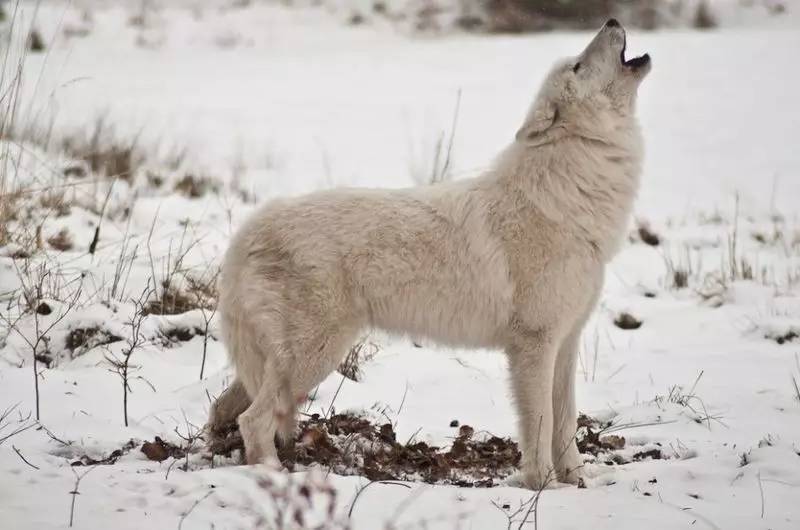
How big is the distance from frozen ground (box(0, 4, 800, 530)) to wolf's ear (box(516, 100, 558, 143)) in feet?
4.90

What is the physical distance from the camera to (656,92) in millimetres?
13273

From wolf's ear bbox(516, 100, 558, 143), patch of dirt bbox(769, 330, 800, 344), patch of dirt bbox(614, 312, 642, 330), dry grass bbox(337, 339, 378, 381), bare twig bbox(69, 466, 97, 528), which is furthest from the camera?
patch of dirt bbox(614, 312, 642, 330)

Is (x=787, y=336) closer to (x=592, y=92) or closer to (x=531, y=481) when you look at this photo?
(x=592, y=92)

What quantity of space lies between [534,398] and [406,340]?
1666 mm

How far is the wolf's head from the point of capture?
4.20 metres

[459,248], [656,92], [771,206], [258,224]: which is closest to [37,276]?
[258,224]

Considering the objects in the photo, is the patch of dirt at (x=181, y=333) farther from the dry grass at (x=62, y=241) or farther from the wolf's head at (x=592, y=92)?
the wolf's head at (x=592, y=92)

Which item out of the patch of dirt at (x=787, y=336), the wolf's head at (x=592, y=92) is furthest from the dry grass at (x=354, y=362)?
the patch of dirt at (x=787, y=336)

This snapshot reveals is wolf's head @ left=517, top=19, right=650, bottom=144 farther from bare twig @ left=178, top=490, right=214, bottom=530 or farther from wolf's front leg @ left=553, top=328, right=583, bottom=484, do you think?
bare twig @ left=178, top=490, right=214, bottom=530

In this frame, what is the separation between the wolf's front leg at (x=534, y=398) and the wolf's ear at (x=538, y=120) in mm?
976

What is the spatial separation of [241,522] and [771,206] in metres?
7.54

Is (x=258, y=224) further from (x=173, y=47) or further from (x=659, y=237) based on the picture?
(x=173, y=47)

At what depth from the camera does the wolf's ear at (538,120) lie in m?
4.19

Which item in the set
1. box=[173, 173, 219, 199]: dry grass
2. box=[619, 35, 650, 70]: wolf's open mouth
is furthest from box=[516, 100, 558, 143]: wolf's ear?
box=[173, 173, 219, 199]: dry grass
